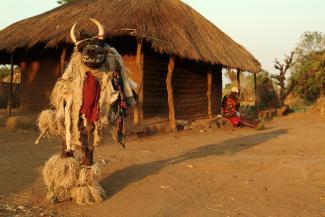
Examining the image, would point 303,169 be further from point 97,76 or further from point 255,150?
point 97,76

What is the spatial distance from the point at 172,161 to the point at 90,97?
266 cm

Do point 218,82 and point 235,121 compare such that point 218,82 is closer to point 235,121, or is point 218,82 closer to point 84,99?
point 235,121

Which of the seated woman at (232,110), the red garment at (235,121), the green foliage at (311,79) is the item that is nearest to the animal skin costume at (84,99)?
the seated woman at (232,110)

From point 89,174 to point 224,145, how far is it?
16.9ft

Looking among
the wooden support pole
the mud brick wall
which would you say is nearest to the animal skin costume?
the mud brick wall

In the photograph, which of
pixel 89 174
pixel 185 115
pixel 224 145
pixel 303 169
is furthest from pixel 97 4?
pixel 89 174

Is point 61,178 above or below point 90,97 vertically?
below

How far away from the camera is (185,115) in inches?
561

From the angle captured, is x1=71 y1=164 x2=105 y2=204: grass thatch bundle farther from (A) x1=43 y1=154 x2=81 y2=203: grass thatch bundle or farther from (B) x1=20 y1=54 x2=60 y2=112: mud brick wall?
(B) x1=20 y1=54 x2=60 y2=112: mud brick wall

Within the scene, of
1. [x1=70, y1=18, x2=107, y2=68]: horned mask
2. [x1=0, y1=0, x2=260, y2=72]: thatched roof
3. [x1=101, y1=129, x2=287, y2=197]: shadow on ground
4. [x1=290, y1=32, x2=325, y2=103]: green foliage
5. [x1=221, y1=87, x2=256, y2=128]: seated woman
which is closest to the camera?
[x1=70, y1=18, x2=107, y2=68]: horned mask

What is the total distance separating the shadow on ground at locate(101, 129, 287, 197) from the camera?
4.84 meters

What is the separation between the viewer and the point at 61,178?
408 centimetres

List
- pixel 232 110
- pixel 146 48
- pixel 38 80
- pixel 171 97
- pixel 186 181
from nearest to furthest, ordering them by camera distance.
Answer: pixel 186 181
pixel 171 97
pixel 146 48
pixel 232 110
pixel 38 80

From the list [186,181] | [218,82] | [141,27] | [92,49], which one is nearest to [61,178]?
[92,49]
